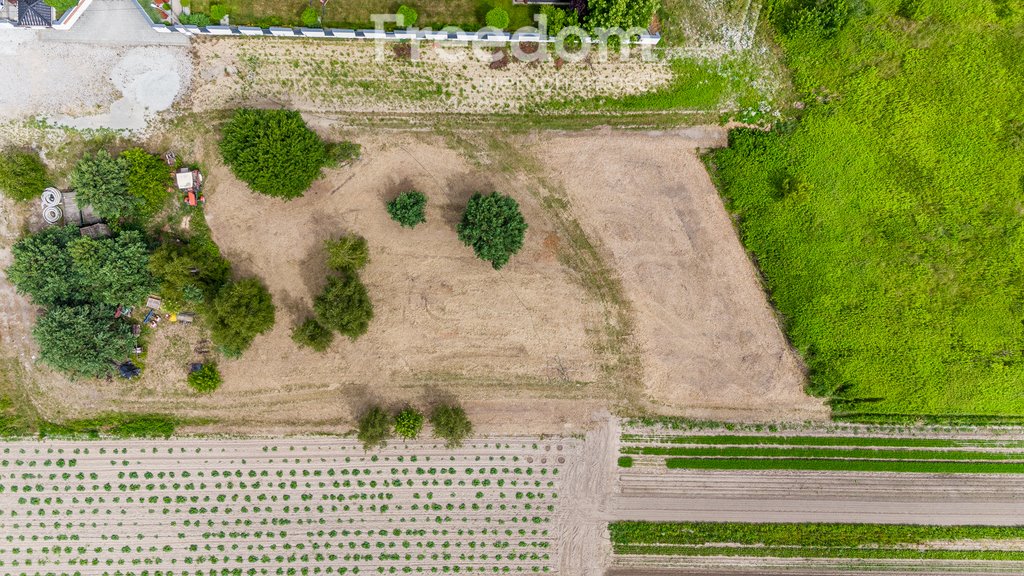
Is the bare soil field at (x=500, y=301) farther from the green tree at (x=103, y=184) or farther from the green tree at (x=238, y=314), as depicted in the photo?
the green tree at (x=103, y=184)

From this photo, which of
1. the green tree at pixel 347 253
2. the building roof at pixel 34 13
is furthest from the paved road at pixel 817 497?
the building roof at pixel 34 13

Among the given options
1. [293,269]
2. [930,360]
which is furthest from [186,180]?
[930,360]

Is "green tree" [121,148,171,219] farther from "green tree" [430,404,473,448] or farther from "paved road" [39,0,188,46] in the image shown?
"green tree" [430,404,473,448]

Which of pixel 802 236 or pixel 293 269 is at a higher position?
pixel 802 236

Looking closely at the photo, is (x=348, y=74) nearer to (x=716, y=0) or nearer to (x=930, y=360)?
(x=716, y=0)

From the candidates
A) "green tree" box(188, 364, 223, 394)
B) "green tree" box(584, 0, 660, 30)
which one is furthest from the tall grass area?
"green tree" box(188, 364, 223, 394)

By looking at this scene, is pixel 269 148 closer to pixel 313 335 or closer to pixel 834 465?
pixel 313 335
